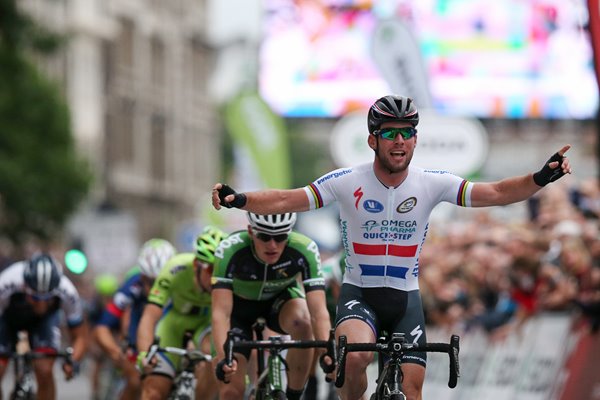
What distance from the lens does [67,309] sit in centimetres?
1415

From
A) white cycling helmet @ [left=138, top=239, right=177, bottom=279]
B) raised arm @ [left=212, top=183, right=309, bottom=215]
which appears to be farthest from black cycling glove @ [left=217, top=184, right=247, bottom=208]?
white cycling helmet @ [left=138, top=239, right=177, bottom=279]

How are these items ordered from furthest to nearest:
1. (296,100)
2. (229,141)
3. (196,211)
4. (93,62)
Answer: (229,141) < (196,211) < (93,62) < (296,100)

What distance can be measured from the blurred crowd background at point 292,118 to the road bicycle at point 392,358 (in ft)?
7.19

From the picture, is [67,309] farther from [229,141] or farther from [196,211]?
[229,141]

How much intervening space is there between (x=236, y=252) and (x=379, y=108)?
2.19 m

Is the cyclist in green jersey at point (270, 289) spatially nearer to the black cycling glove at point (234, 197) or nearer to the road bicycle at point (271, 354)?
the road bicycle at point (271, 354)

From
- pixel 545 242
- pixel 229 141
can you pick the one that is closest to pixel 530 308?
pixel 545 242

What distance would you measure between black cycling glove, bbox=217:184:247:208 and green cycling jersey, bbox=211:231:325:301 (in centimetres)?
188

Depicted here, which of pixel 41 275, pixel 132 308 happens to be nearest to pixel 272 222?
pixel 41 275

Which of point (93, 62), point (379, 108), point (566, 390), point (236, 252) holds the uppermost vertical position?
point (93, 62)

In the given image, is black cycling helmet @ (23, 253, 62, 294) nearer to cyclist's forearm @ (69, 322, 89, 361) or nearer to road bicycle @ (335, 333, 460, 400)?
cyclist's forearm @ (69, 322, 89, 361)

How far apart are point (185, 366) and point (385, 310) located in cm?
305

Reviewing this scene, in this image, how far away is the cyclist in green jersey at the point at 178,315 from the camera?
40.7ft

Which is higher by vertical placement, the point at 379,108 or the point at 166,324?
the point at 379,108
